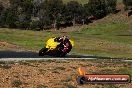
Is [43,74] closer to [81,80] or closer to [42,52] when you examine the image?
[81,80]

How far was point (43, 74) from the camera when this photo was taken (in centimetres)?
1981

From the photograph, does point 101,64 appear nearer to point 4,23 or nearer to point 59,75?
point 59,75

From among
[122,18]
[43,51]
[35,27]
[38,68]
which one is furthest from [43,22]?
[38,68]

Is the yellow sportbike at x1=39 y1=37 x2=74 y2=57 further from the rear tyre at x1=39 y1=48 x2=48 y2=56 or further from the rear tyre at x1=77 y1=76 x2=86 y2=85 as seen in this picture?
the rear tyre at x1=77 y1=76 x2=86 y2=85

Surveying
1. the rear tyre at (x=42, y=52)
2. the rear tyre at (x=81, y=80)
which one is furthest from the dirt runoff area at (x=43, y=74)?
the rear tyre at (x=42, y=52)

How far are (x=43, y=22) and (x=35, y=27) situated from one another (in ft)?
12.8

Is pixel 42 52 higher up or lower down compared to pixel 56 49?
lower down

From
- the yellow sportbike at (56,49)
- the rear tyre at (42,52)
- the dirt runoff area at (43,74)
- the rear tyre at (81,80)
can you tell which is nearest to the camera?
the dirt runoff area at (43,74)

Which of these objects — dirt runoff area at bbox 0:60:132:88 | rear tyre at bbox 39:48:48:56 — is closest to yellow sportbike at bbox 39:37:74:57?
rear tyre at bbox 39:48:48:56

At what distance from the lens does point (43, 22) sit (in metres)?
124

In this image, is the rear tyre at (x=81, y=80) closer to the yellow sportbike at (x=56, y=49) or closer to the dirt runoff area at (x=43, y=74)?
the dirt runoff area at (x=43, y=74)

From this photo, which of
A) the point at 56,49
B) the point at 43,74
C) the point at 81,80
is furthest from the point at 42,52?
the point at 81,80

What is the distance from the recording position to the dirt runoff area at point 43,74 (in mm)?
18109

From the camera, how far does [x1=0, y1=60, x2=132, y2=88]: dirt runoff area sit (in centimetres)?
1811
